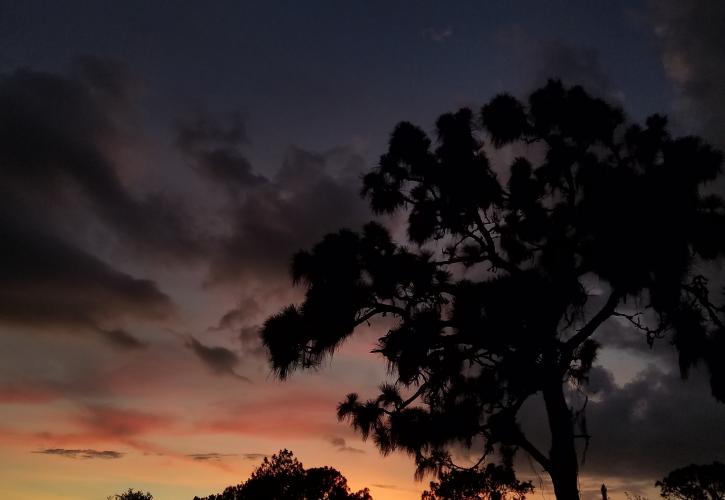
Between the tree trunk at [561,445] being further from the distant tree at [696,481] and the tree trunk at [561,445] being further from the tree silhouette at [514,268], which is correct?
the distant tree at [696,481]

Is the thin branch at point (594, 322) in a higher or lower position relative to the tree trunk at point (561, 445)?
higher

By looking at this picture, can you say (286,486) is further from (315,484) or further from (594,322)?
(594,322)

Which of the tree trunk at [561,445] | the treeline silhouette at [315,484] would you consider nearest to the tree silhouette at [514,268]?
the tree trunk at [561,445]

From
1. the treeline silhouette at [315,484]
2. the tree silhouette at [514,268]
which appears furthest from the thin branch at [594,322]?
the treeline silhouette at [315,484]

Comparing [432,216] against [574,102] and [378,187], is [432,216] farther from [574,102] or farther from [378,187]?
[574,102]

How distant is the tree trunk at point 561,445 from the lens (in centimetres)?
677

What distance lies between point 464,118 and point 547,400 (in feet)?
15.2

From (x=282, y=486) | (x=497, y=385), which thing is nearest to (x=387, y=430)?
(x=497, y=385)

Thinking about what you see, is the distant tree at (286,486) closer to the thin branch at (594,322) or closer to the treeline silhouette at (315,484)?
the treeline silhouette at (315,484)

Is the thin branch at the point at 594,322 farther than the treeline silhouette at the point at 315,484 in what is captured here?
No

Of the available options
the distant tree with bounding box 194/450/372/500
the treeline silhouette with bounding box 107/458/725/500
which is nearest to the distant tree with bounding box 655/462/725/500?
the treeline silhouette with bounding box 107/458/725/500

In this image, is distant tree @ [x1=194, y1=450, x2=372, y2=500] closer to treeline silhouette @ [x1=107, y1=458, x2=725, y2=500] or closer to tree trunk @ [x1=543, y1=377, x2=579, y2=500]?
treeline silhouette @ [x1=107, y1=458, x2=725, y2=500]

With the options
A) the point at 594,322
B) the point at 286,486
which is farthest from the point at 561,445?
the point at 286,486

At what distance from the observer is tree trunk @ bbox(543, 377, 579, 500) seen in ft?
22.2
